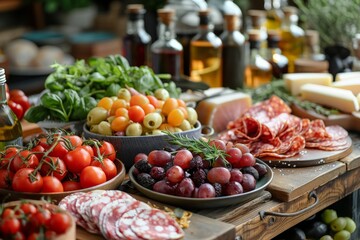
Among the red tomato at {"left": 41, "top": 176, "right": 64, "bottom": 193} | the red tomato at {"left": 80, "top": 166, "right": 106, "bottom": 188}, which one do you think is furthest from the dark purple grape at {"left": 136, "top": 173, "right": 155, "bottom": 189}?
the red tomato at {"left": 41, "top": 176, "right": 64, "bottom": 193}

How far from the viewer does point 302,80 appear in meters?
2.48

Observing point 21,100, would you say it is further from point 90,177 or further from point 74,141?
point 90,177

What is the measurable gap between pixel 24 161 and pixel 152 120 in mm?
421

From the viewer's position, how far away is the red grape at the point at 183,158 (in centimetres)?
158

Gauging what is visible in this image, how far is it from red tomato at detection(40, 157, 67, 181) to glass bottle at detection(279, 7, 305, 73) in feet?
5.29

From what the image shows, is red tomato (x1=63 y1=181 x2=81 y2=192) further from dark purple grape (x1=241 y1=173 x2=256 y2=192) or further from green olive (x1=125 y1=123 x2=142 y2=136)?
dark purple grape (x1=241 y1=173 x2=256 y2=192)

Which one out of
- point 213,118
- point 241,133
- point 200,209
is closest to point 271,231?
point 200,209

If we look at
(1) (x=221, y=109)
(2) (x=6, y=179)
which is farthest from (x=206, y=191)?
(1) (x=221, y=109)

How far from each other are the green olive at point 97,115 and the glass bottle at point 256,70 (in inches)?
38.1

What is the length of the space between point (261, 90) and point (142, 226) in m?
1.29

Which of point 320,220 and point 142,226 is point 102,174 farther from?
point 320,220

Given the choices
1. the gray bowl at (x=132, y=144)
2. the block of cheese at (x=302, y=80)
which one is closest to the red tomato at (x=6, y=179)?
the gray bowl at (x=132, y=144)

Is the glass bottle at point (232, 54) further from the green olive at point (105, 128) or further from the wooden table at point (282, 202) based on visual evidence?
the green olive at point (105, 128)

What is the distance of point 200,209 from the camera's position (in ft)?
5.17
